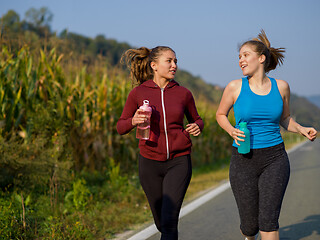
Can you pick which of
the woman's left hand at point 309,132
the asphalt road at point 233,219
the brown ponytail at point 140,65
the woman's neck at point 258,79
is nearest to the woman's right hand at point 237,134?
the woman's neck at point 258,79

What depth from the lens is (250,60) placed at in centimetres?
383

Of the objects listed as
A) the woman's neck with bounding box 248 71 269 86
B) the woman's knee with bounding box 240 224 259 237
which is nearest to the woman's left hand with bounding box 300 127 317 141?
the woman's neck with bounding box 248 71 269 86

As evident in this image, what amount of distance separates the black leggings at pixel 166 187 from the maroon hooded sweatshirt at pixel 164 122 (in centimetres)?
8

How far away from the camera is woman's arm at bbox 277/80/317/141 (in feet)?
12.4

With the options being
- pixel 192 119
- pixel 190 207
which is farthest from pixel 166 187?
pixel 190 207

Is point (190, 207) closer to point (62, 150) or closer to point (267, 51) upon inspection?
point (62, 150)

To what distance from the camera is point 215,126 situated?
1548cm

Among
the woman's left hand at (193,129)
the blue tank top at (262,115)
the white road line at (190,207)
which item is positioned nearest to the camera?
the blue tank top at (262,115)

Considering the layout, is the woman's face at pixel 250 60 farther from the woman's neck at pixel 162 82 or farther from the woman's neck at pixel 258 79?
the woman's neck at pixel 162 82

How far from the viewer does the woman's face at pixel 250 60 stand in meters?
3.84

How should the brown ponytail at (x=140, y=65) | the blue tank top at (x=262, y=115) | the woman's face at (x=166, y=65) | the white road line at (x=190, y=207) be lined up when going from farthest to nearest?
1. the white road line at (x=190, y=207)
2. the brown ponytail at (x=140, y=65)
3. the woman's face at (x=166, y=65)
4. the blue tank top at (x=262, y=115)

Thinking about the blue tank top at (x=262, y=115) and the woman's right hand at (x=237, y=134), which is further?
the blue tank top at (x=262, y=115)

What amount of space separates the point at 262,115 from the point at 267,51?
62 cm

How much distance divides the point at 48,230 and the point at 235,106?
2552 millimetres
